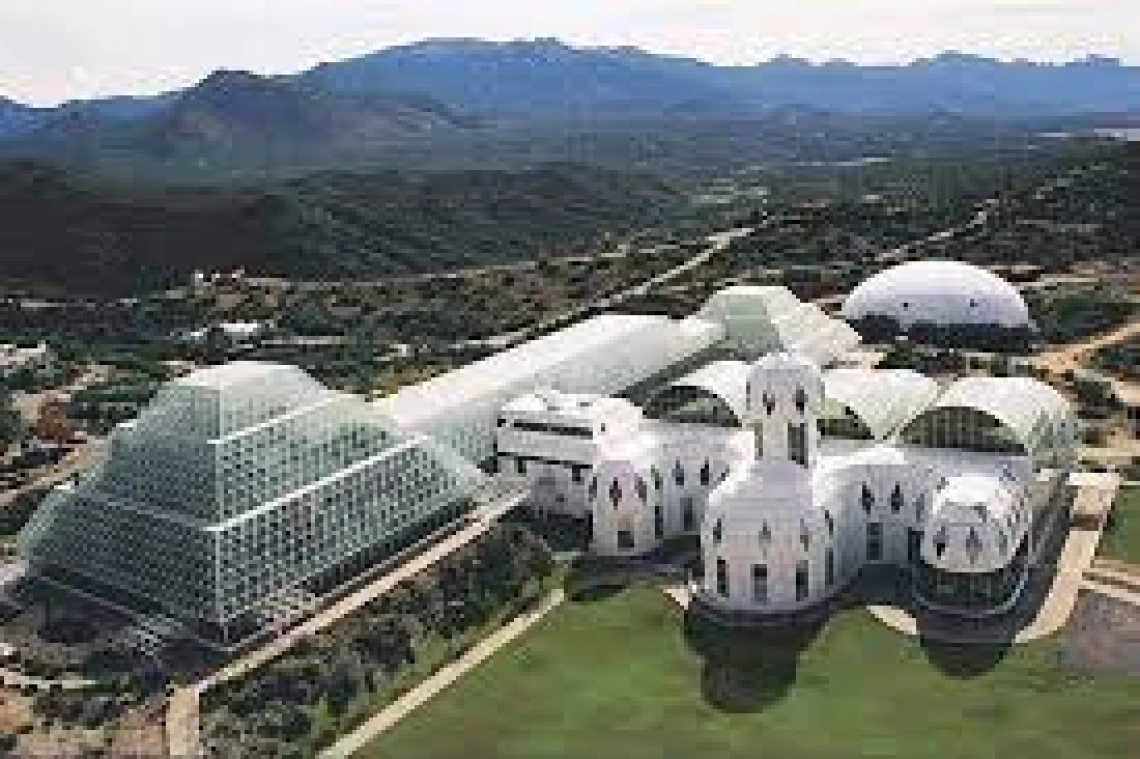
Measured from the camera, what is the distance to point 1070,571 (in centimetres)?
8600

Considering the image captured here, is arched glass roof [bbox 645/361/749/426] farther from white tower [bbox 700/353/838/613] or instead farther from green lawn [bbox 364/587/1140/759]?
green lawn [bbox 364/587/1140/759]

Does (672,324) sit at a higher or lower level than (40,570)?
higher

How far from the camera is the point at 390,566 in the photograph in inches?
3435

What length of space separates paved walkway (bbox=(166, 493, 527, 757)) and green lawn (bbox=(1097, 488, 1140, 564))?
38.8 metres

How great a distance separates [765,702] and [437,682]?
17.8 metres

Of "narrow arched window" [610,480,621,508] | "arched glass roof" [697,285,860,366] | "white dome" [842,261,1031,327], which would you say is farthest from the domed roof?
"white dome" [842,261,1031,327]

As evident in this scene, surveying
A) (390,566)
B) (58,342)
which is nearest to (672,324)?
(390,566)

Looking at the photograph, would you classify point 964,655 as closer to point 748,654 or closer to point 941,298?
point 748,654

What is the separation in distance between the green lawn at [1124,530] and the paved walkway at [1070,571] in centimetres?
55

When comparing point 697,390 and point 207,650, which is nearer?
point 207,650

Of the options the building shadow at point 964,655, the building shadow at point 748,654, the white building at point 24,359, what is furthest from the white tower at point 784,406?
the white building at point 24,359

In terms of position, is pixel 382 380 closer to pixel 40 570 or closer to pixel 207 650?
pixel 40 570

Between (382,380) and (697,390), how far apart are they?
5135 centimetres

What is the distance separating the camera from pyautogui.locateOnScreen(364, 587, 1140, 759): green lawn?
225 ft
